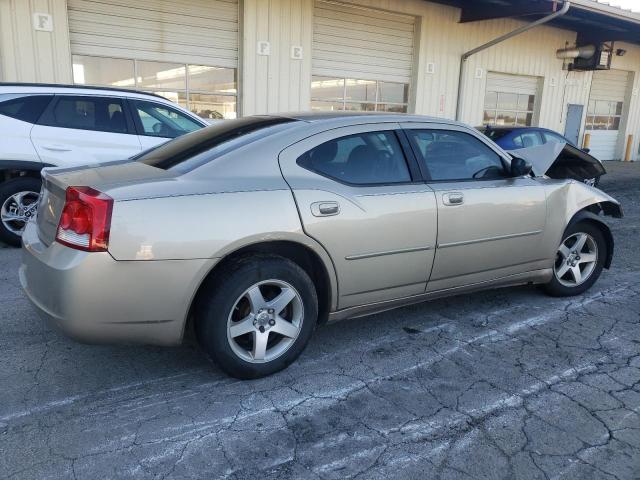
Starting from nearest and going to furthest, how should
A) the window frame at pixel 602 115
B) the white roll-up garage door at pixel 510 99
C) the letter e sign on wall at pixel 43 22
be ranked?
the letter e sign on wall at pixel 43 22, the white roll-up garage door at pixel 510 99, the window frame at pixel 602 115

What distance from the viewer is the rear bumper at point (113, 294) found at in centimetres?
267

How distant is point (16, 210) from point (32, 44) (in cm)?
430

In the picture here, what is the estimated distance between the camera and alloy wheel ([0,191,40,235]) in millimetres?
6020

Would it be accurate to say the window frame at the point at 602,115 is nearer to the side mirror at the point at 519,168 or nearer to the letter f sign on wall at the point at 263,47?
the letter f sign on wall at the point at 263,47

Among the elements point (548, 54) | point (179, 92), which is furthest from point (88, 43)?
point (548, 54)

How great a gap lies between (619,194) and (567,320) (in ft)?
30.5

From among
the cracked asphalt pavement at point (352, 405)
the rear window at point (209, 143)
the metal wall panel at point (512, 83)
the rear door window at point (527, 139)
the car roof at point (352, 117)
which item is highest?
the metal wall panel at point (512, 83)

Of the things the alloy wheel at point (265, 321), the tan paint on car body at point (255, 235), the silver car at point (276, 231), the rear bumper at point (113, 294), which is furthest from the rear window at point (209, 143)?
the alloy wheel at point (265, 321)

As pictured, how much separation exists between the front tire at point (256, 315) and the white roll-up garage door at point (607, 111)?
20453 mm

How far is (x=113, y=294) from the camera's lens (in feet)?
8.88

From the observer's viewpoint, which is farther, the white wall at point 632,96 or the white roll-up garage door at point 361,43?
the white wall at point 632,96

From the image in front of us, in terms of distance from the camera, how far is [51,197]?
10.2 feet

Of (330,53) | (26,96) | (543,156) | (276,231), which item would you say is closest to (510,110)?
(330,53)

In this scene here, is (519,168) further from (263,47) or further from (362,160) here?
(263,47)
